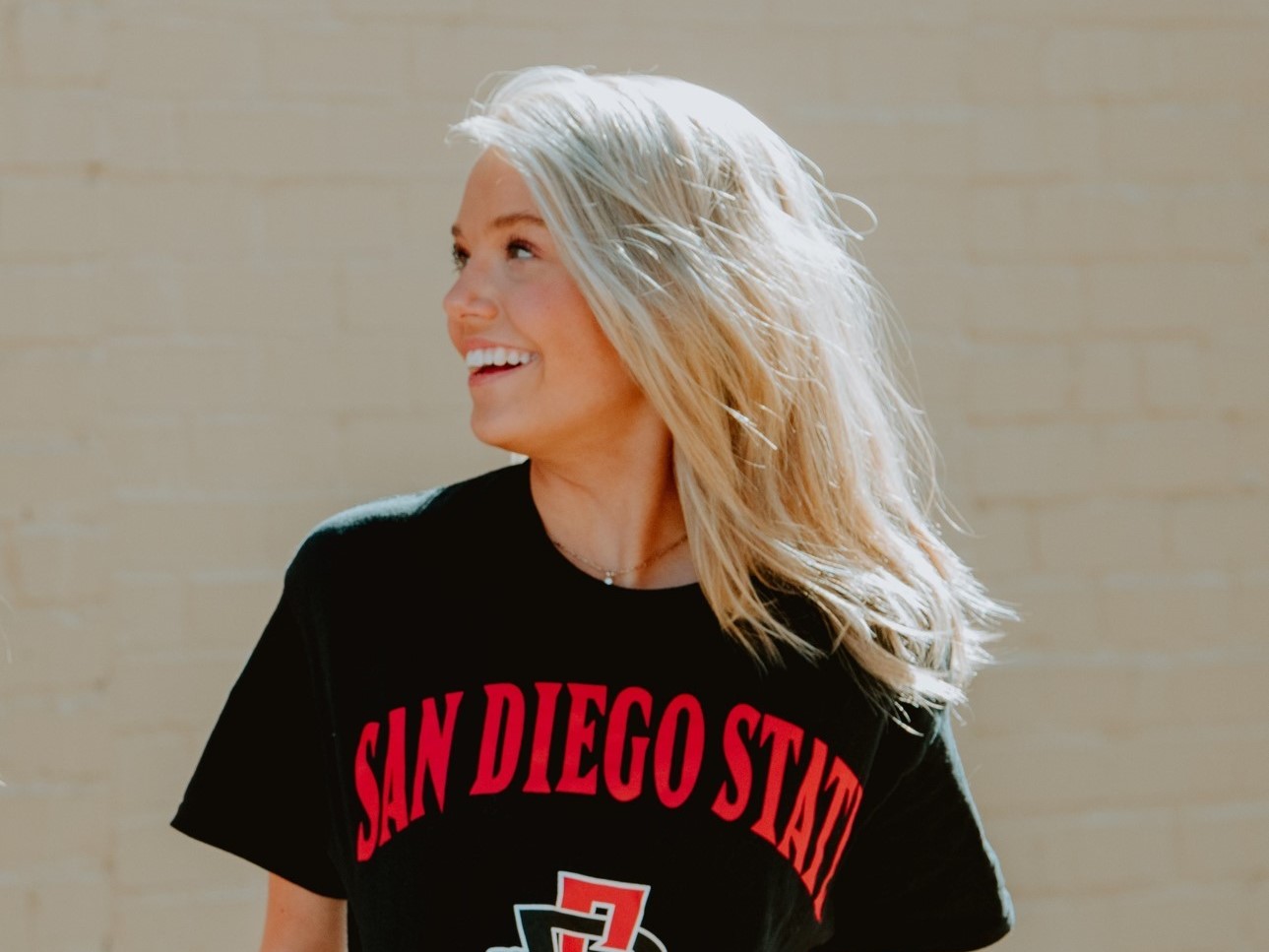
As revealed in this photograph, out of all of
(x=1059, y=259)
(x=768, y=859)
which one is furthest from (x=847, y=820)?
(x=1059, y=259)

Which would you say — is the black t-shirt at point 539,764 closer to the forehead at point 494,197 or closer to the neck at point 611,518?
the neck at point 611,518

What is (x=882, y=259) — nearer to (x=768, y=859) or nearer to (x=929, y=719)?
(x=929, y=719)

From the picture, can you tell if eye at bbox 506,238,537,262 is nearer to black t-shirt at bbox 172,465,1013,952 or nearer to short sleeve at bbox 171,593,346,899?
black t-shirt at bbox 172,465,1013,952

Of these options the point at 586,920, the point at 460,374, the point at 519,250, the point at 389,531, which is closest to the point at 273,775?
the point at 389,531

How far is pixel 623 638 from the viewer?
1.84 m

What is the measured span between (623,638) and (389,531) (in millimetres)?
308

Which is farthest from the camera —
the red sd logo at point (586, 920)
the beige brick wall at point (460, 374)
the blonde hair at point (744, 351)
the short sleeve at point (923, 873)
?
the beige brick wall at point (460, 374)

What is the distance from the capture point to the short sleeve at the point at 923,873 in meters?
1.98

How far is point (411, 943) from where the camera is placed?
1.79 m

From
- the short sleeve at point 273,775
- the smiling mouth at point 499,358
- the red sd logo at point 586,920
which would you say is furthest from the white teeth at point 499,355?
the red sd logo at point 586,920

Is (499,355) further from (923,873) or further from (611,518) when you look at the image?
(923,873)

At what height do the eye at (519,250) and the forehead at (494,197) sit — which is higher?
the forehead at (494,197)

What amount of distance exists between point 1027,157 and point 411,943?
6.08ft

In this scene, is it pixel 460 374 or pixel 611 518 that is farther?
pixel 460 374
